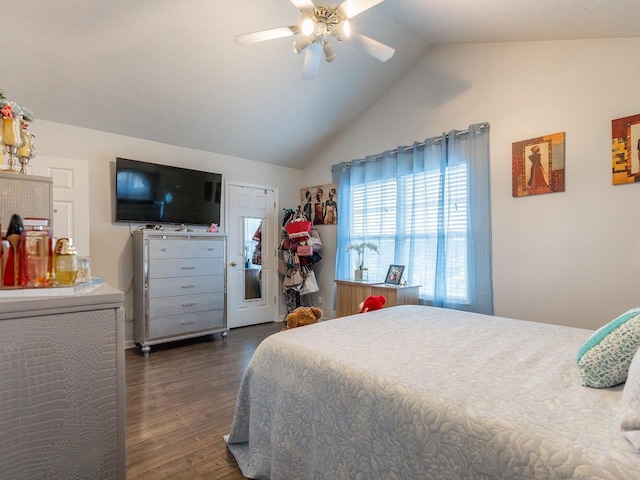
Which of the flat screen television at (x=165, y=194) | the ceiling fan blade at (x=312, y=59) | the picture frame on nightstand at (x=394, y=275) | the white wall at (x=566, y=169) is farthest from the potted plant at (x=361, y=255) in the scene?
the ceiling fan blade at (x=312, y=59)

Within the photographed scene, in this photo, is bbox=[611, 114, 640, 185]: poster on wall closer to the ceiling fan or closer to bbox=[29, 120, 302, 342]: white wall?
the ceiling fan

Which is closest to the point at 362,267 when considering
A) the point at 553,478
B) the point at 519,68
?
the point at 519,68

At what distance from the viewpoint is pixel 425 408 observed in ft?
3.14

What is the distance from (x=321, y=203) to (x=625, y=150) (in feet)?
10.6

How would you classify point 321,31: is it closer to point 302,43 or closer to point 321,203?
point 302,43

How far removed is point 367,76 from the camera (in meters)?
3.62

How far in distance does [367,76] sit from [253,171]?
194 centimetres

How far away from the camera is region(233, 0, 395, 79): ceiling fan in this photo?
6.24 ft

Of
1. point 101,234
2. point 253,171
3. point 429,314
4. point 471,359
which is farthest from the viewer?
point 253,171

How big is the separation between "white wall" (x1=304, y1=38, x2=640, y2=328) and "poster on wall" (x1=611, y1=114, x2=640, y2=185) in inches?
1.8

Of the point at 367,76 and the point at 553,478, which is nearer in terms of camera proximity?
the point at 553,478

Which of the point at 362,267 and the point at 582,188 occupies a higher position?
the point at 582,188

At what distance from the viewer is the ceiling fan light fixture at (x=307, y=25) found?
196 centimetres

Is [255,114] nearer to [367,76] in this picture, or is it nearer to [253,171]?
[253,171]
